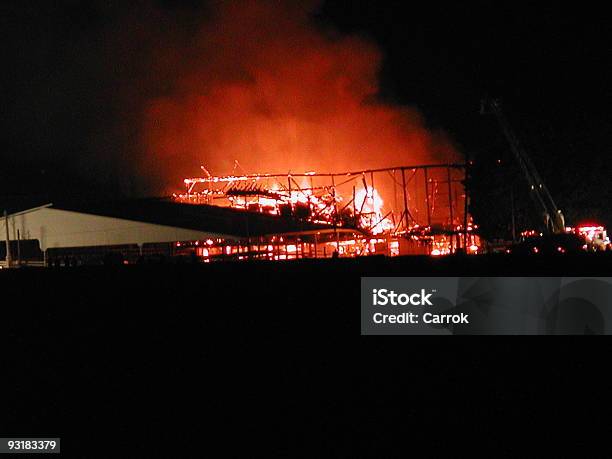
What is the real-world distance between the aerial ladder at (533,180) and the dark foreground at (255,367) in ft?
70.4

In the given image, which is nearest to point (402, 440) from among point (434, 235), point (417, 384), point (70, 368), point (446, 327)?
point (417, 384)

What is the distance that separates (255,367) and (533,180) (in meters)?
26.6

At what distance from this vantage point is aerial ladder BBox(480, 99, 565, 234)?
34219 millimetres

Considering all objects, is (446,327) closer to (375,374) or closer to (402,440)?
(375,374)

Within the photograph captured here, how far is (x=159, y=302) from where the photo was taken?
12859mm

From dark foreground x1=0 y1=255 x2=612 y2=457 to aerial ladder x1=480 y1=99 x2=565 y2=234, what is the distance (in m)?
21.4

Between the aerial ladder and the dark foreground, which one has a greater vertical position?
the aerial ladder

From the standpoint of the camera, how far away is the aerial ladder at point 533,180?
3422cm

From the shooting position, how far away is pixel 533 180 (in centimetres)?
3506

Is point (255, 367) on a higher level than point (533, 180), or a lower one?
lower

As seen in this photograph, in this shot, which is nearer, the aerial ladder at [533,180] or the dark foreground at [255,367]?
the dark foreground at [255,367]

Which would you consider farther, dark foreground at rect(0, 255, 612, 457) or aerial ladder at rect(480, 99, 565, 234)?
aerial ladder at rect(480, 99, 565, 234)

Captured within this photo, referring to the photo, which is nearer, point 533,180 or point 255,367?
point 255,367

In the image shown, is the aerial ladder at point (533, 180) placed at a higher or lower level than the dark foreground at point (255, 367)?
higher
